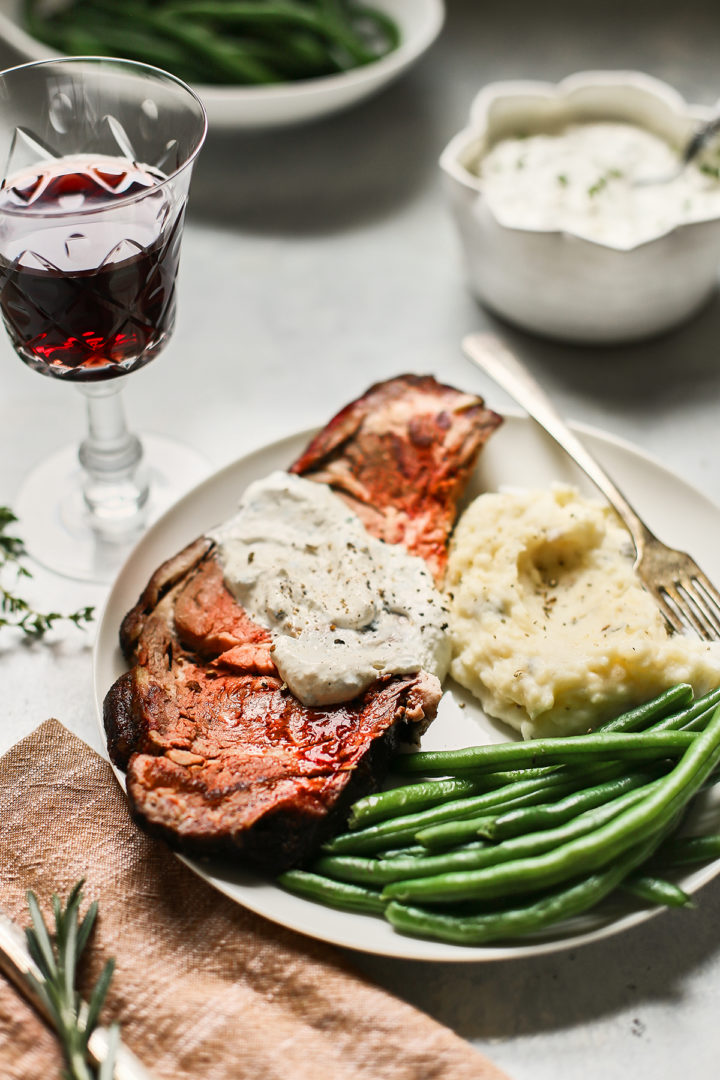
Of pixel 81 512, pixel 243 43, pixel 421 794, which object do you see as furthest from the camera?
pixel 243 43

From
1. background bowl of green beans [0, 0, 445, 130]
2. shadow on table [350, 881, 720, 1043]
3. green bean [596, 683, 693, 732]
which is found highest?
background bowl of green beans [0, 0, 445, 130]

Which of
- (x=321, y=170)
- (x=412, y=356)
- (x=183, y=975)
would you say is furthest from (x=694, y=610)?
(x=321, y=170)

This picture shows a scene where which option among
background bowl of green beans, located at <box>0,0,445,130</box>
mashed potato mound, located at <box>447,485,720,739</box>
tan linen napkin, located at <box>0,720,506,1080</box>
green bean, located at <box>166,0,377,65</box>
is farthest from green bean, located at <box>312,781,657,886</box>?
green bean, located at <box>166,0,377,65</box>

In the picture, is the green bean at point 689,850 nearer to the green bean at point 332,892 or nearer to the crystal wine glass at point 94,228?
the green bean at point 332,892

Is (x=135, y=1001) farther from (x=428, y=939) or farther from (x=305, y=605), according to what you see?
(x=305, y=605)

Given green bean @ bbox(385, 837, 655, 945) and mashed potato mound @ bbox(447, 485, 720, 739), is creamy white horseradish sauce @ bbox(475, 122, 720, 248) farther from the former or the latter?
green bean @ bbox(385, 837, 655, 945)

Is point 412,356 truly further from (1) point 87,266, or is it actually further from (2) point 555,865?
(2) point 555,865

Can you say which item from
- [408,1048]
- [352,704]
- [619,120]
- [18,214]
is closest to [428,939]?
[408,1048]
